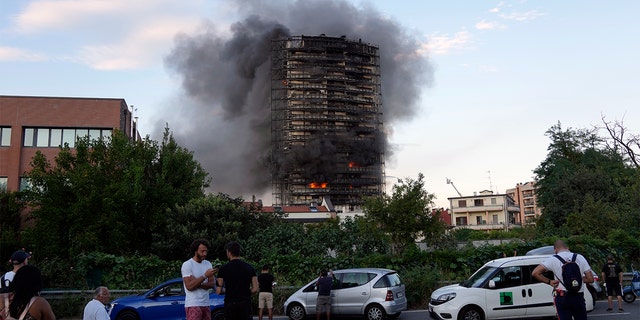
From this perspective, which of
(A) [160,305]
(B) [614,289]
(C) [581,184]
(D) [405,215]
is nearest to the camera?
(A) [160,305]

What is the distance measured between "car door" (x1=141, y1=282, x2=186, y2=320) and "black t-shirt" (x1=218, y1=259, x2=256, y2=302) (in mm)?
7053

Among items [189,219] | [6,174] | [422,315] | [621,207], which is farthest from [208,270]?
[6,174]

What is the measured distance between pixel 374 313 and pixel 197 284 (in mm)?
8231

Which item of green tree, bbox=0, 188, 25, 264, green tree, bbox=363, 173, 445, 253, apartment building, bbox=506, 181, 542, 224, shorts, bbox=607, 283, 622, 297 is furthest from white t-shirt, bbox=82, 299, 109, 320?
apartment building, bbox=506, 181, 542, 224

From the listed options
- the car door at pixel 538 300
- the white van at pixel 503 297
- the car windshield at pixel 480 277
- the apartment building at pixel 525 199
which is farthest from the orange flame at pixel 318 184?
the car door at pixel 538 300

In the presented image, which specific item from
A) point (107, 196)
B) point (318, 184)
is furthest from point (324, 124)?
point (107, 196)

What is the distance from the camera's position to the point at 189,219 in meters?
28.0

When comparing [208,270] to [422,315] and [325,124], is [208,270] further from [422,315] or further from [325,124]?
[325,124]

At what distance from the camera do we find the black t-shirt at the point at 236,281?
23.4ft

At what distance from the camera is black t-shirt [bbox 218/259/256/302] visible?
23.4ft

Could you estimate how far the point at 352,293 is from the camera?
14.7 m

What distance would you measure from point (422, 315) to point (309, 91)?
98516mm

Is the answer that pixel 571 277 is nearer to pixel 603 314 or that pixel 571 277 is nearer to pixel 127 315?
pixel 603 314

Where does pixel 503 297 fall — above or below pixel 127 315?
above
